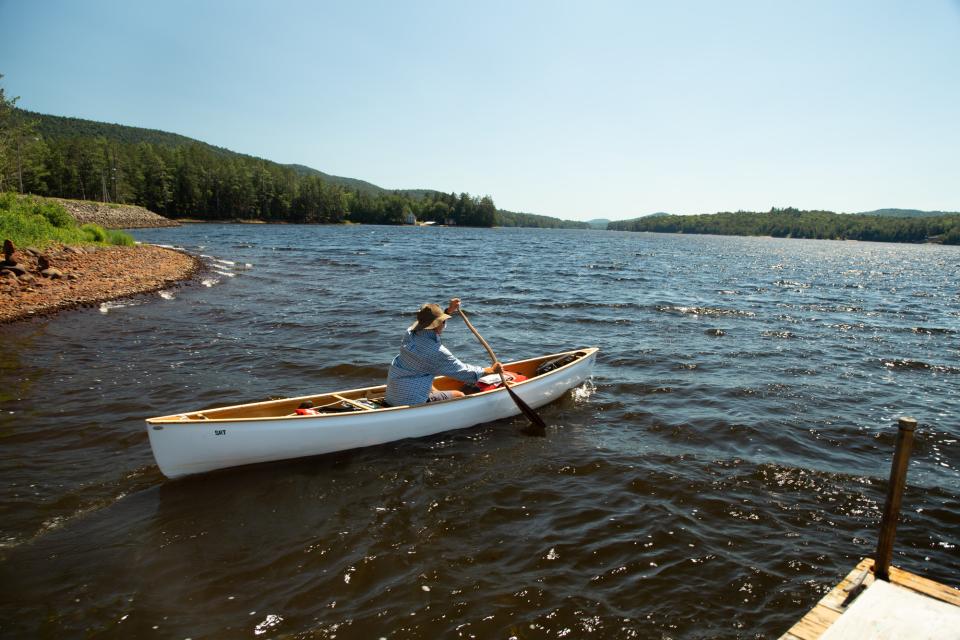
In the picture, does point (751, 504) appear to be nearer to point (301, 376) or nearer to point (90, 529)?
point (90, 529)

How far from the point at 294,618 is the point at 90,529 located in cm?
288

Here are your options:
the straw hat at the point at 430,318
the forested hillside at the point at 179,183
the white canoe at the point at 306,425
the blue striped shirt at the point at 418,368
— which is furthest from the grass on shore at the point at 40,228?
the straw hat at the point at 430,318

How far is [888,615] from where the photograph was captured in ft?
12.4

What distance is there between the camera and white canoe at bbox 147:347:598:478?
6340 mm

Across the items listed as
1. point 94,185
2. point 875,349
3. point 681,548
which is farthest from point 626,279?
point 94,185

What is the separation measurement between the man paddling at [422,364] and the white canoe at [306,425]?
27 cm

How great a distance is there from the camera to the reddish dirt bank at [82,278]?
14.4 m

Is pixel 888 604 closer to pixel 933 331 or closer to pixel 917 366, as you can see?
pixel 917 366

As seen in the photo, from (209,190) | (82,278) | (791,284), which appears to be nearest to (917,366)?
(791,284)

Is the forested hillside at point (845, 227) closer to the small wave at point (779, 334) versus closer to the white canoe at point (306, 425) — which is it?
the small wave at point (779, 334)

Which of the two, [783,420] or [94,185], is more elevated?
[94,185]

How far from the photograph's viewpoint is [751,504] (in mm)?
6555

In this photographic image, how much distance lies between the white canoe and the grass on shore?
1685 cm

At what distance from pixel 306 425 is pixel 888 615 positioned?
6404 millimetres
